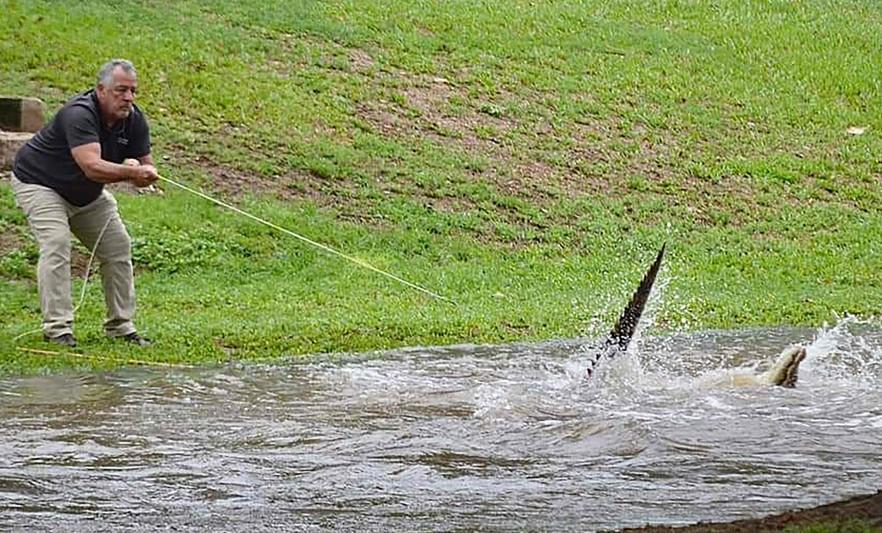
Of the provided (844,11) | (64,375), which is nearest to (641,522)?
(64,375)

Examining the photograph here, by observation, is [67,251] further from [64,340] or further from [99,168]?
[99,168]

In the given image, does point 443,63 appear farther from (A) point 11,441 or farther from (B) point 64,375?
(A) point 11,441

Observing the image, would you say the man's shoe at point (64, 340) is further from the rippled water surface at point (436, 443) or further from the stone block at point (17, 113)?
the stone block at point (17, 113)

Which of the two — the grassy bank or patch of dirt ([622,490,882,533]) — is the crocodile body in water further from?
patch of dirt ([622,490,882,533])

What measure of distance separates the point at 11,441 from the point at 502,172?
10834mm

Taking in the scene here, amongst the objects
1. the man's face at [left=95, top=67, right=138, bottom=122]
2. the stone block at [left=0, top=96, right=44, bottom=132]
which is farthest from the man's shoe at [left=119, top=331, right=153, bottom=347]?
the stone block at [left=0, top=96, right=44, bottom=132]

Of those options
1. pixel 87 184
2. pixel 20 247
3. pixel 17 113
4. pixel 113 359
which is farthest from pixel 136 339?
pixel 17 113

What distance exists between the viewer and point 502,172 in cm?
1727

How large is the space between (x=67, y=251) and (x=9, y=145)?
4820mm

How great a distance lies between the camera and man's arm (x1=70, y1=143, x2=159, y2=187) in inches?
364

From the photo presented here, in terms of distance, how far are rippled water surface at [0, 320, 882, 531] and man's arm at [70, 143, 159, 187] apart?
1211 mm

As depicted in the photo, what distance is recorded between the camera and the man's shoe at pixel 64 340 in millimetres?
9617

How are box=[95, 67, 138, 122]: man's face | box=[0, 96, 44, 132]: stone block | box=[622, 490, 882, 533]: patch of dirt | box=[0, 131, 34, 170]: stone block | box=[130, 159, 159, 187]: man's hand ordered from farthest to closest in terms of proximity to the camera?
box=[0, 96, 44, 132]: stone block, box=[0, 131, 34, 170]: stone block, box=[130, 159, 159, 187]: man's hand, box=[95, 67, 138, 122]: man's face, box=[622, 490, 882, 533]: patch of dirt

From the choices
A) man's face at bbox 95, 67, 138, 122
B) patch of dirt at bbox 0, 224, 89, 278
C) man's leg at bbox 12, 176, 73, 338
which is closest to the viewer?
man's face at bbox 95, 67, 138, 122
